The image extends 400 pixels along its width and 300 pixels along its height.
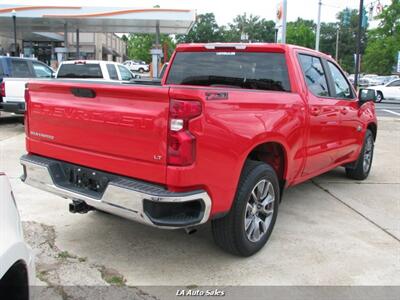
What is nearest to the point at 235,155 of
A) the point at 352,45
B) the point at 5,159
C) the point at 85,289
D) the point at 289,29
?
the point at 85,289

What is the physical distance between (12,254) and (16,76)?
474 inches

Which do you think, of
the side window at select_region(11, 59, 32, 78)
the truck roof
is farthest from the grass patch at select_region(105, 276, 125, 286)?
the side window at select_region(11, 59, 32, 78)

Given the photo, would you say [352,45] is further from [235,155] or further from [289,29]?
[235,155]

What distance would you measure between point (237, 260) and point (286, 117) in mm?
1410

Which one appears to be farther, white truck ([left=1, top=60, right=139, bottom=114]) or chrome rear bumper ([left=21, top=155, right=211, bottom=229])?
white truck ([left=1, top=60, right=139, bottom=114])

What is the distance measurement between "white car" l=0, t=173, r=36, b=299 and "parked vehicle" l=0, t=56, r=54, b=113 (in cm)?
834

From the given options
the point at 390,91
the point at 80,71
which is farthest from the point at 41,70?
the point at 390,91

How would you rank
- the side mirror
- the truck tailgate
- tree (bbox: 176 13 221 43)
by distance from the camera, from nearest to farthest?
1. the truck tailgate
2. the side mirror
3. tree (bbox: 176 13 221 43)

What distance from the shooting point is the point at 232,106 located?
3705 mm

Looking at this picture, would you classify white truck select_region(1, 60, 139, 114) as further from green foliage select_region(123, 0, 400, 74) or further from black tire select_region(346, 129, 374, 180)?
green foliage select_region(123, 0, 400, 74)

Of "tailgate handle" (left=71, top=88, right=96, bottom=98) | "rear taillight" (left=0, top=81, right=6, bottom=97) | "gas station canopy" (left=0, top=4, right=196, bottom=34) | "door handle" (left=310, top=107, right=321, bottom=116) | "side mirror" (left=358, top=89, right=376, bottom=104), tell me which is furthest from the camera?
"gas station canopy" (left=0, top=4, right=196, bottom=34)

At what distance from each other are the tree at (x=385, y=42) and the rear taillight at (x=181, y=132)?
66.4 meters

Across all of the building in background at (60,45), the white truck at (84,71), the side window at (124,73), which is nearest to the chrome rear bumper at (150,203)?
the white truck at (84,71)

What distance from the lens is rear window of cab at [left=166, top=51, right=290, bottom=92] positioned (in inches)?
200
